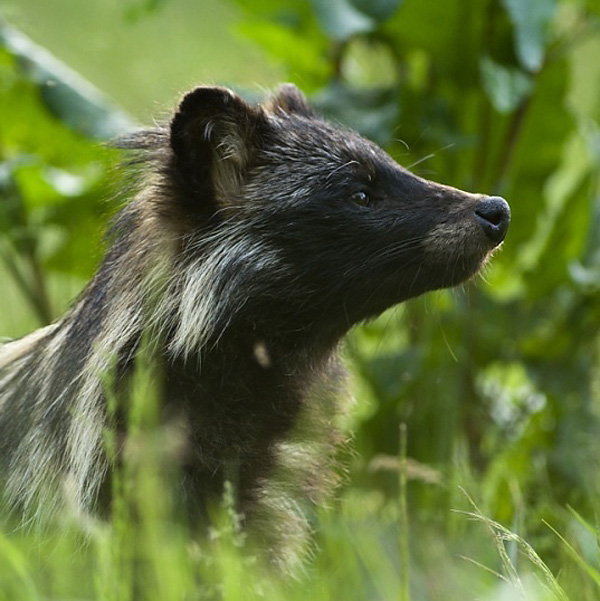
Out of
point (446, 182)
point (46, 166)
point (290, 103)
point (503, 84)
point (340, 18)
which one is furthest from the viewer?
point (446, 182)

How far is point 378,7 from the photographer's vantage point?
4.37m

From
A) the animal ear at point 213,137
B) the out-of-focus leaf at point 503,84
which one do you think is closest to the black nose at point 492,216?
the animal ear at point 213,137

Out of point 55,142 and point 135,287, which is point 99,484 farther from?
point 55,142

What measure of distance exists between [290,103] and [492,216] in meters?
0.88

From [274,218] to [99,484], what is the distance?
36.8 inches

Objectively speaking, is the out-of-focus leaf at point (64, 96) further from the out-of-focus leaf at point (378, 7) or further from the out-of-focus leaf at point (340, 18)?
the out-of-focus leaf at point (378, 7)

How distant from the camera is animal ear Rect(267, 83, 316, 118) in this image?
382 cm

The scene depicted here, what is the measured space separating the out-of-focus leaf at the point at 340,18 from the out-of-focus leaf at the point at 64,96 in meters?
0.99

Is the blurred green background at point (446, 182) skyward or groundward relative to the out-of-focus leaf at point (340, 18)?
groundward

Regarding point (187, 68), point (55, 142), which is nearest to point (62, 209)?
point (55, 142)

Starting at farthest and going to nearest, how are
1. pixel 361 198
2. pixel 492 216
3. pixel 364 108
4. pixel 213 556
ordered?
pixel 364 108
pixel 361 198
pixel 492 216
pixel 213 556

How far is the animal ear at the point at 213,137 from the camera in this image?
327 cm

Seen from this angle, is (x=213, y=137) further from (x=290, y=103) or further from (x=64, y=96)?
(x=64, y=96)

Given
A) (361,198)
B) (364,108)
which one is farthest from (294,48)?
(361,198)
